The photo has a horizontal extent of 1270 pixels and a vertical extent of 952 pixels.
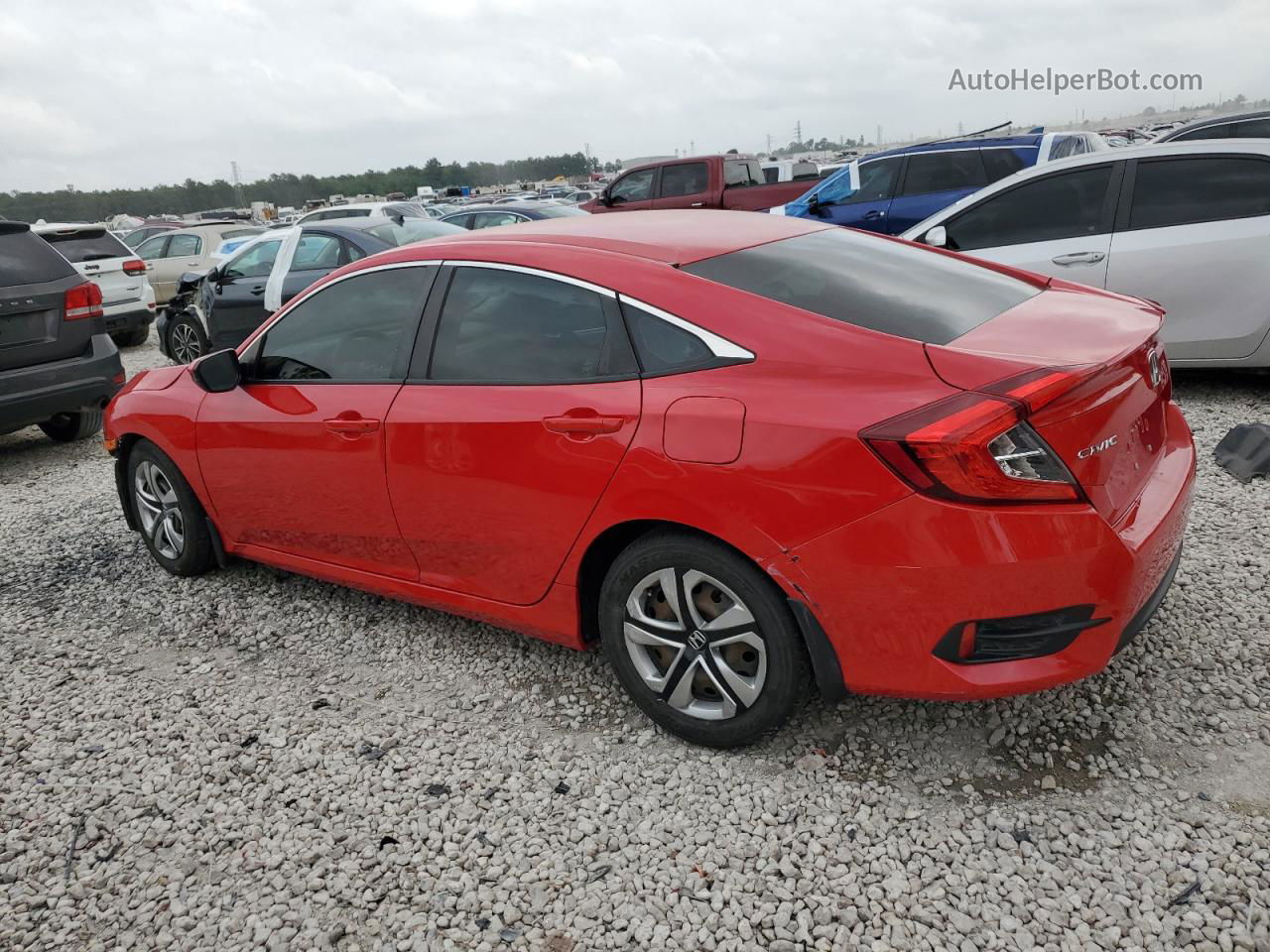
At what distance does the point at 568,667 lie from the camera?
11.5 ft

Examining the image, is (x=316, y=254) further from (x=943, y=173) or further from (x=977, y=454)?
(x=977, y=454)

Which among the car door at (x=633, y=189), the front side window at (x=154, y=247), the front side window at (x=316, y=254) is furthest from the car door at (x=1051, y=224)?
the front side window at (x=154, y=247)

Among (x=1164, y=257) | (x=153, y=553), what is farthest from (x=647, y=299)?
(x=1164, y=257)

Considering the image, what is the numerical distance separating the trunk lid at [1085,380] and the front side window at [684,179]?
12644 millimetres

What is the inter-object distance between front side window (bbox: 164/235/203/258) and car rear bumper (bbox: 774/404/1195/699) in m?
17.0

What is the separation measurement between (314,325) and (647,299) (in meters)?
1.66

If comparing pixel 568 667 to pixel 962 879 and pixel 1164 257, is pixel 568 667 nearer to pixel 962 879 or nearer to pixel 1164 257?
pixel 962 879

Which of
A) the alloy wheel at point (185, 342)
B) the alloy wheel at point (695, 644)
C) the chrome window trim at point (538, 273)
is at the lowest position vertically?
the alloy wheel at point (185, 342)

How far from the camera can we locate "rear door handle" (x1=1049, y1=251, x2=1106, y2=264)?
5953mm

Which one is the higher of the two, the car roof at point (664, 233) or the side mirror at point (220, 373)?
the car roof at point (664, 233)

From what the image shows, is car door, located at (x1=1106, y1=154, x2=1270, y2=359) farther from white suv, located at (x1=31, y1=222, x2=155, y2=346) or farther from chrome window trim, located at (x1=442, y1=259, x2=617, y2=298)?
white suv, located at (x1=31, y1=222, x2=155, y2=346)

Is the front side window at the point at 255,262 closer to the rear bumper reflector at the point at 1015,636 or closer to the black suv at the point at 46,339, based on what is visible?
the black suv at the point at 46,339

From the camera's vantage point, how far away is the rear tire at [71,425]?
7730 mm

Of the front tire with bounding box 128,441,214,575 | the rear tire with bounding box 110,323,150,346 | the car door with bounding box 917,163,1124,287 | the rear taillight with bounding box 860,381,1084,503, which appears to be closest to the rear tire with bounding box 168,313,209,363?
the rear tire with bounding box 110,323,150,346
